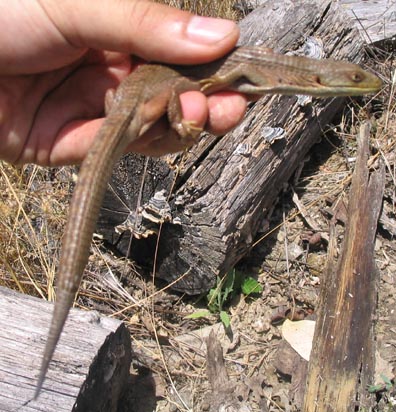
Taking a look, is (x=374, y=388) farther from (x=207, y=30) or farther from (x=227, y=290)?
(x=207, y=30)

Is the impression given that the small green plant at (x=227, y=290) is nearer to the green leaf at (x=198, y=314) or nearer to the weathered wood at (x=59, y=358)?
the green leaf at (x=198, y=314)

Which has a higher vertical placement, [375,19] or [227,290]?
[375,19]

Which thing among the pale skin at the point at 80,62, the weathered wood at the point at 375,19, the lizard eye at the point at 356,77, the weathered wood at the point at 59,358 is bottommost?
the weathered wood at the point at 59,358

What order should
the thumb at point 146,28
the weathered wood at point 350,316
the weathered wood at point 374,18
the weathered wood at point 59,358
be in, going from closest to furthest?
the thumb at point 146,28 < the weathered wood at point 59,358 < the weathered wood at point 350,316 < the weathered wood at point 374,18

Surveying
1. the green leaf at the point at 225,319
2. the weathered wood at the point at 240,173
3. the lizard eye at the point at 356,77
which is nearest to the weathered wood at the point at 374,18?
the weathered wood at the point at 240,173

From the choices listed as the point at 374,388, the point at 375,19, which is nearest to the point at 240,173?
the point at 374,388

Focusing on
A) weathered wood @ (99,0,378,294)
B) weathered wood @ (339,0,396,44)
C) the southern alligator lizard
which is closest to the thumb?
the southern alligator lizard
